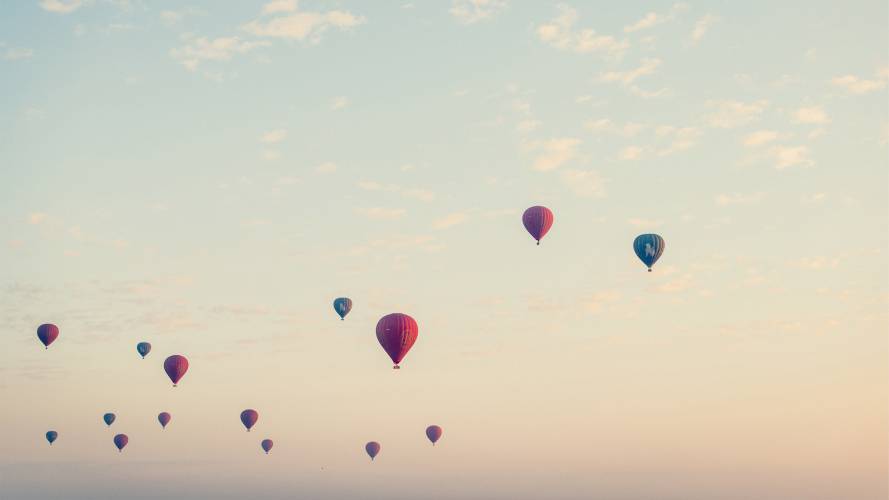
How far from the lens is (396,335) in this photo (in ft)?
274

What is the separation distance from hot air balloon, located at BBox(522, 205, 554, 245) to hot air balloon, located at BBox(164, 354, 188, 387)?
5017cm

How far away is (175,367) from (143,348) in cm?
1281

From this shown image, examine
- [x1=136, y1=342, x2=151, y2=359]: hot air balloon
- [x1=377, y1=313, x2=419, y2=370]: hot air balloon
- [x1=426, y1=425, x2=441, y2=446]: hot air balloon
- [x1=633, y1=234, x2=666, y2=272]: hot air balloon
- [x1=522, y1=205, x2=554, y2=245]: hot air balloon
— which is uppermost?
[x1=136, y1=342, x2=151, y2=359]: hot air balloon

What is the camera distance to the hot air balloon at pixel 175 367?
11456cm

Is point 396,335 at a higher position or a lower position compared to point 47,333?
lower

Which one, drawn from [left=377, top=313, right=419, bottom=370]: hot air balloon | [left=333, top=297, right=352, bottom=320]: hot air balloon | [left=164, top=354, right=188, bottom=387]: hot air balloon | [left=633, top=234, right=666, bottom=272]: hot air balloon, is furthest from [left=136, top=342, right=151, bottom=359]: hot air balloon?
[left=633, top=234, right=666, bottom=272]: hot air balloon

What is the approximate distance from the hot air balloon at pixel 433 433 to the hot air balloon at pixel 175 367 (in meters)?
36.7

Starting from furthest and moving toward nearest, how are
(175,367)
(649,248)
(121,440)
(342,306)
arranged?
1. (121,440)
2. (175,367)
3. (342,306)
4. (649,248)

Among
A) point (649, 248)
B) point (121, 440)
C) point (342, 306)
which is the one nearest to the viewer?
point (649, 248)

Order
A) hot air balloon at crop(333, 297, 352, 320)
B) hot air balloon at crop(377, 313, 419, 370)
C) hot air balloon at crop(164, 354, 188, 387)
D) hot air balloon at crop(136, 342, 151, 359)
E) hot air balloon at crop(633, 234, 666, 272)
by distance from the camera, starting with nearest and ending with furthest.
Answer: hot air balloon at crop(377, 313, 419, 370) < hot air balloon at crop(633, 234, 666, 272) < hot air balloon at crop(333, 297, 352, 320) < hot air balloon at crop(164, 354, 188, 387) < hot air balloon at crop(136, 342, 151, 359)

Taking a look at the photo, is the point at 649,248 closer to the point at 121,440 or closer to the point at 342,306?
the point at 342,306

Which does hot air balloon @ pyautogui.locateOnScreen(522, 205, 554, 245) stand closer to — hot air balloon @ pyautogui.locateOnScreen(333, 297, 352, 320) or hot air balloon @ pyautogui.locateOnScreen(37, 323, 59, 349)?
hot air balloon @ pyautogui.locateOnScreen(333, 297, 352, 320)

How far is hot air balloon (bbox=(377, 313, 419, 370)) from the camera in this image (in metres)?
83.4

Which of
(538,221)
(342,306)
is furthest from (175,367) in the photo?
(538,221)
